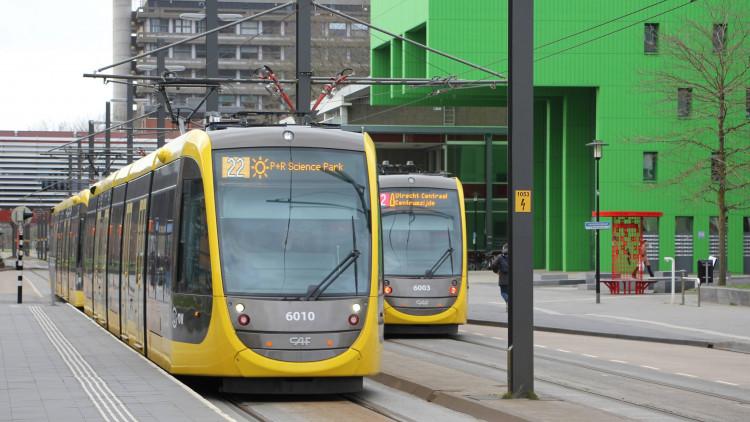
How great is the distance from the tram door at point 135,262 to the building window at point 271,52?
125 m

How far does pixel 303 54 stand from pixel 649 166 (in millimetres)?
41086

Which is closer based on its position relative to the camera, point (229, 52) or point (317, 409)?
point (317, 409)

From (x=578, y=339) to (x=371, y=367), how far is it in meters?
13.2

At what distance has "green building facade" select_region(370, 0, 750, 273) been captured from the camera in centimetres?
6197

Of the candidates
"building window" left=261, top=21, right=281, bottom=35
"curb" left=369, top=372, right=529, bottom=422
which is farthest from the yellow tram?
"building window" left=261, top=21, right=281, bottom=35

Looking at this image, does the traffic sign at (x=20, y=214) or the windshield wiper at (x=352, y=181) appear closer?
the windshield wiper at (x=352, y=181)

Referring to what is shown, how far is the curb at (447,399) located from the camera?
515 inches

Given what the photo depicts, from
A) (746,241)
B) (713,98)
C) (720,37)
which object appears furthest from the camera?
(746,241)

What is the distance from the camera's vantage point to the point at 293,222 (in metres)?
15.1

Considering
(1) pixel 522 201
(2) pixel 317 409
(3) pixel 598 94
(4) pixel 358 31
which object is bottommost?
(2) pixel 317 409

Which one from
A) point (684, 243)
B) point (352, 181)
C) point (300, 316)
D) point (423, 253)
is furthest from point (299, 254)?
point (684, 243)

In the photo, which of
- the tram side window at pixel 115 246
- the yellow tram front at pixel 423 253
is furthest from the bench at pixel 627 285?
the tram side window at pixel 115 246

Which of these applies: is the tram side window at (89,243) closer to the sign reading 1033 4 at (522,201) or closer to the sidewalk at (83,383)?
the sidewalk at (83,383)

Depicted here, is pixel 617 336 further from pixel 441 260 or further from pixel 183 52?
pixel 183 52
